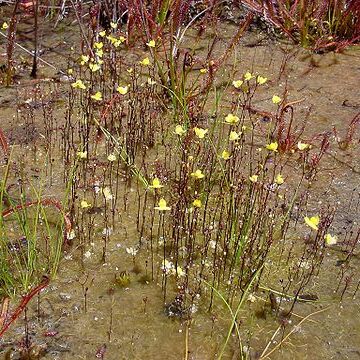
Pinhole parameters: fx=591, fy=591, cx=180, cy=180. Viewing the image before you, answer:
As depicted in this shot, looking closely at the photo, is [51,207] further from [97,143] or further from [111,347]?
[111,347]

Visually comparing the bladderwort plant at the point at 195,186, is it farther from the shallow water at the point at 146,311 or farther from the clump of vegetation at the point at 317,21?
the clump of vegetation at the point at 317,21

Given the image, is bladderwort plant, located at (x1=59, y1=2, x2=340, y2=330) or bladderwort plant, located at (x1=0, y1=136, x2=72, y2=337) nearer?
bladderwort plant, located at (x1=0, y1=136, x2=72, y2=337)

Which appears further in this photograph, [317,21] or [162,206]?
[317,21]

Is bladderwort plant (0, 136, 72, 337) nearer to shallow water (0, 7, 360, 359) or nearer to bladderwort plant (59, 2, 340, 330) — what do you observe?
shallow water (0, 7, 360, 359)

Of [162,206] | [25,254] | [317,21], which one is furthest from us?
[317,21]

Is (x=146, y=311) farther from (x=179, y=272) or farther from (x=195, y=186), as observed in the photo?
(x=195, y=186)

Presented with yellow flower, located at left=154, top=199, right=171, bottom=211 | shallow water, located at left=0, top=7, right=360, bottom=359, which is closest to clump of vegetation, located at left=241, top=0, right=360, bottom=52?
shallow water, located at left=0, top=7, right=360, bottom=359

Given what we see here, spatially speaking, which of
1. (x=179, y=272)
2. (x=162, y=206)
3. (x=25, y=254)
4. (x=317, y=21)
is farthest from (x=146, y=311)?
(x=317, y=21)

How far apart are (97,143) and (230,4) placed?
103 inches

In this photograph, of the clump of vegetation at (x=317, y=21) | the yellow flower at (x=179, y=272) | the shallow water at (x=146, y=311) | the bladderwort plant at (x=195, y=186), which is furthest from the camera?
the clump of vegetation at (x=317, y=21)

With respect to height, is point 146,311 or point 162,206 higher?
point 162,206

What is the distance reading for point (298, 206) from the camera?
10.6ft

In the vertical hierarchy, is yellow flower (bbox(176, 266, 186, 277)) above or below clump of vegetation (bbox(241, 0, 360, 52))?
below

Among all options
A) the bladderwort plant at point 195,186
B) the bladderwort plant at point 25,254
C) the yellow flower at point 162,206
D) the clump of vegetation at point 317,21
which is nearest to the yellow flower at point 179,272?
the bladderwort plant at point 195,186
